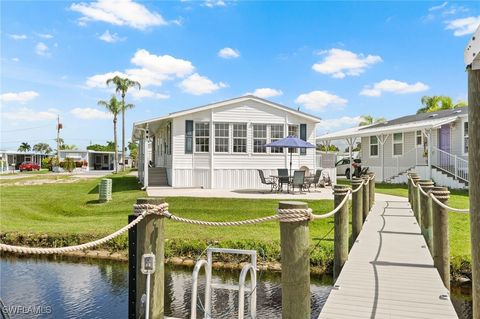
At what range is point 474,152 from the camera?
3111 mm

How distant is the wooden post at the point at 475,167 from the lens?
3086 millimetres

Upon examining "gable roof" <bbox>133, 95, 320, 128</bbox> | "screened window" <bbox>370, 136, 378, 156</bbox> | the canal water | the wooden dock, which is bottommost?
the canal water

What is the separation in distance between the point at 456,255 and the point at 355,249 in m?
3.96

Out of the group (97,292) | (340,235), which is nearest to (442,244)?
(340,235)

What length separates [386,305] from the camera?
4.39 m

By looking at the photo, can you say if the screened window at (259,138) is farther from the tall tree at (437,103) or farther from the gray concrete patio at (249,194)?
the tall tree at (437,103)

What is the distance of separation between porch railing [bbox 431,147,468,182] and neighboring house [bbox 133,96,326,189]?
649 centimetres

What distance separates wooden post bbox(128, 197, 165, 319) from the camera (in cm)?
340

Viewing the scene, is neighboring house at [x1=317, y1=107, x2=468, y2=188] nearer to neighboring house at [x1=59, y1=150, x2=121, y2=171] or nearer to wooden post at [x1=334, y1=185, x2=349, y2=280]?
wooden post at [x1=334, y1=185, x2=349, y2=280]

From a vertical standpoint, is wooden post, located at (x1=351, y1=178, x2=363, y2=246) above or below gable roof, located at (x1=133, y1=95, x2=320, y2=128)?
below

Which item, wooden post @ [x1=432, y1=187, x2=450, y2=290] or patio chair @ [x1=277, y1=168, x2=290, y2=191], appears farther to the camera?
patio chair @ [x1=277, y1=168, x2=290, y2=191]

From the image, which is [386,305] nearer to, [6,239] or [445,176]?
[6,239]

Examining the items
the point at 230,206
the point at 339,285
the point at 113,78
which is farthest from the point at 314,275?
the point at 113,78

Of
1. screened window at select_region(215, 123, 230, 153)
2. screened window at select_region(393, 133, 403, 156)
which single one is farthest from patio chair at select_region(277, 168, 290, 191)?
screened window at select_region(393, 133, 403, 156)
